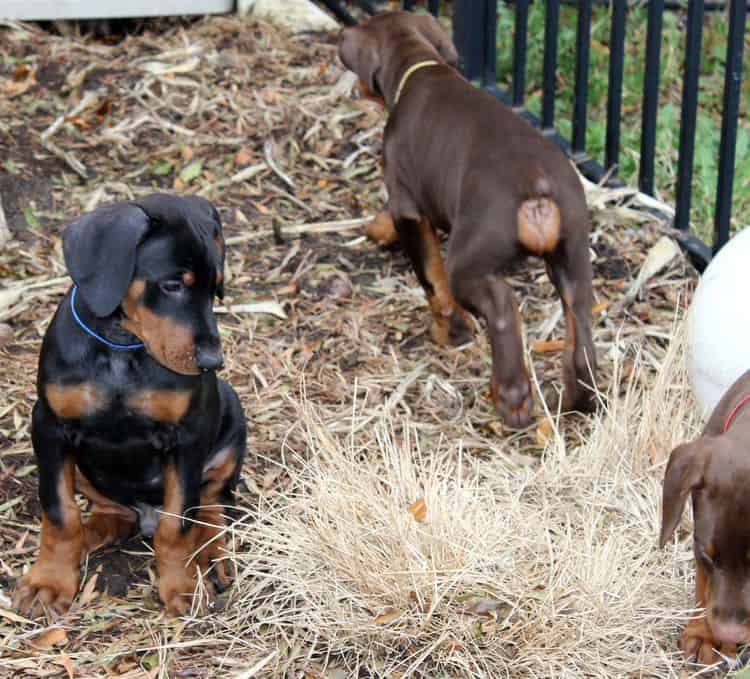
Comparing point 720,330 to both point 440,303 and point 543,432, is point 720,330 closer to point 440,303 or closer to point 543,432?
point 543,432

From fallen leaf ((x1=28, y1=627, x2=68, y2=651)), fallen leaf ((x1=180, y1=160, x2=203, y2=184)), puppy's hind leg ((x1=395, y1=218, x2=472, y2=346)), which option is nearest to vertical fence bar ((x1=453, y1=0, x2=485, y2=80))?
fallen leaf ((x1=180, y1=160, x2=203, y2=184))

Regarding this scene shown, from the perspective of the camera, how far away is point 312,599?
153 inches

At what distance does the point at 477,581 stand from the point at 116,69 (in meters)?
4.75

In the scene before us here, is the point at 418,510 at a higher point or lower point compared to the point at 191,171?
lower

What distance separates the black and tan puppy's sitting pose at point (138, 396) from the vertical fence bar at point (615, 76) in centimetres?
325

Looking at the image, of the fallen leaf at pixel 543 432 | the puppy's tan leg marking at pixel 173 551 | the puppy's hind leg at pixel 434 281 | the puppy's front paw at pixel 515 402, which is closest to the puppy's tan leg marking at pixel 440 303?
the puppy's hind leg at pixel 434 281

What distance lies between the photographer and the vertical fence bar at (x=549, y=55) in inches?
270

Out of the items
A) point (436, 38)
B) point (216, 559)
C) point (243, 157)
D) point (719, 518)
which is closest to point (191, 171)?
point (243, 157)

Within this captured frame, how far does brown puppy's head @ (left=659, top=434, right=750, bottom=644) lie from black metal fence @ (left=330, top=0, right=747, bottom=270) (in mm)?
2887

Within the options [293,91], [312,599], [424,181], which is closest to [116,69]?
[293,91]

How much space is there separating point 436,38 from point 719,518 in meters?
3.72

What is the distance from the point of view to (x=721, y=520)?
11.3 feet

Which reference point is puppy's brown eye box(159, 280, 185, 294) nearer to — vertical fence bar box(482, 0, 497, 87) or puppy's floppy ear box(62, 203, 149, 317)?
puppy's floppy ear box(62, 203, 149, 317)

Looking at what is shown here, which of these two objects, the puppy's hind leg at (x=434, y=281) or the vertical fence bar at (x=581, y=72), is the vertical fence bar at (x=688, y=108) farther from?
the puppy's hind leg at (x=434, y=281)
